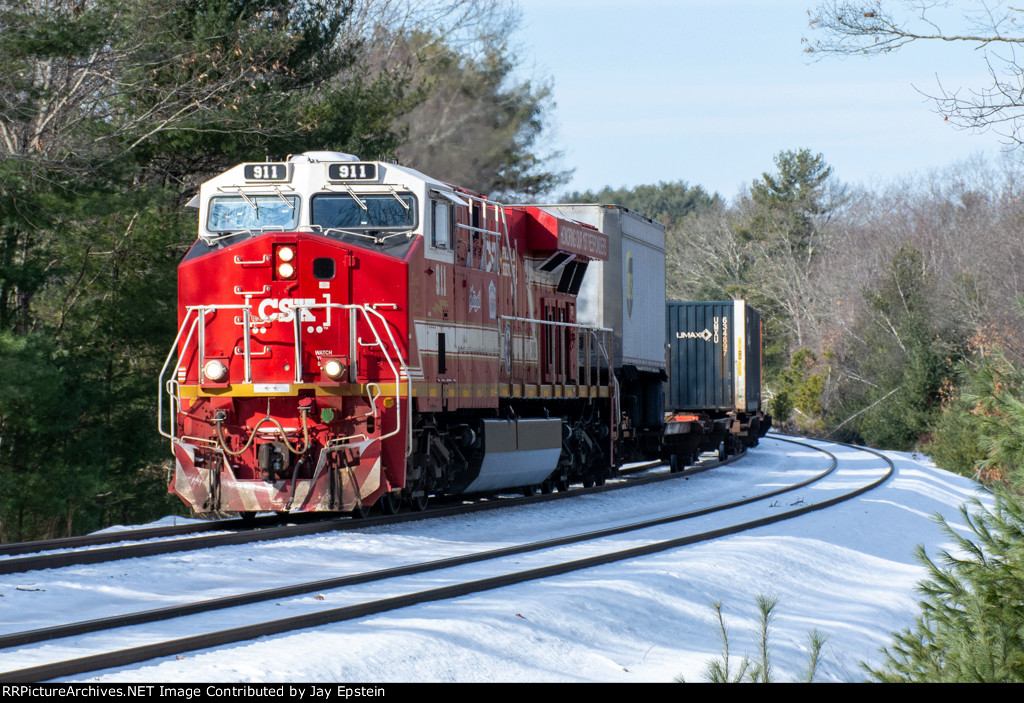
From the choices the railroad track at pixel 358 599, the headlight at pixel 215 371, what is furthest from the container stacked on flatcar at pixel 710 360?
A: the headlight at pixel 215 371

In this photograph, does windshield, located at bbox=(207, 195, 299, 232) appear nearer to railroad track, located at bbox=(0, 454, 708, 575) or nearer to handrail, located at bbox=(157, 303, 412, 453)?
handrail, located at bbox=(157, 303, 412, 453)

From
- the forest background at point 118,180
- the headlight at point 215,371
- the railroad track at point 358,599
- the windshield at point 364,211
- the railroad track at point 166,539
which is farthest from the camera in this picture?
the forest background at point 118,180

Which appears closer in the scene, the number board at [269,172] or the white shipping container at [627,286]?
the number board at [269,172]

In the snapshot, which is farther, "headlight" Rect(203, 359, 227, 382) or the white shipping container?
the white shipping container

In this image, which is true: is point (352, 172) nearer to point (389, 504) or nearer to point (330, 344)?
point (330, 344)

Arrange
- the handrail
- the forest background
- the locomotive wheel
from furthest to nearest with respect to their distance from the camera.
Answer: the forest background < the locomotive wheel < the handrail

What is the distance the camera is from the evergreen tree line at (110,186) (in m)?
17.8

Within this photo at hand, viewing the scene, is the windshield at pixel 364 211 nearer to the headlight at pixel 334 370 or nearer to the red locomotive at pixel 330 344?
the red locomotive at pixel 330 344

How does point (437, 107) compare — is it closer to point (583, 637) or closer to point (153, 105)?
point (153, 105)

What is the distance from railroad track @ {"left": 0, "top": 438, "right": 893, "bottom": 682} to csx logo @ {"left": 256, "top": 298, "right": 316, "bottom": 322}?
351 cm

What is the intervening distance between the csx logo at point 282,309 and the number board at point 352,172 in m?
1.48

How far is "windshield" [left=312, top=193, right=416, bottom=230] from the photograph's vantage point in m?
12.9

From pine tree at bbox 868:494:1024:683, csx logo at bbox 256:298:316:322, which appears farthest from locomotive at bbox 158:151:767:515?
pine tree at bbox 868:494:1024:683

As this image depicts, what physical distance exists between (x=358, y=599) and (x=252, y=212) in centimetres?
628
